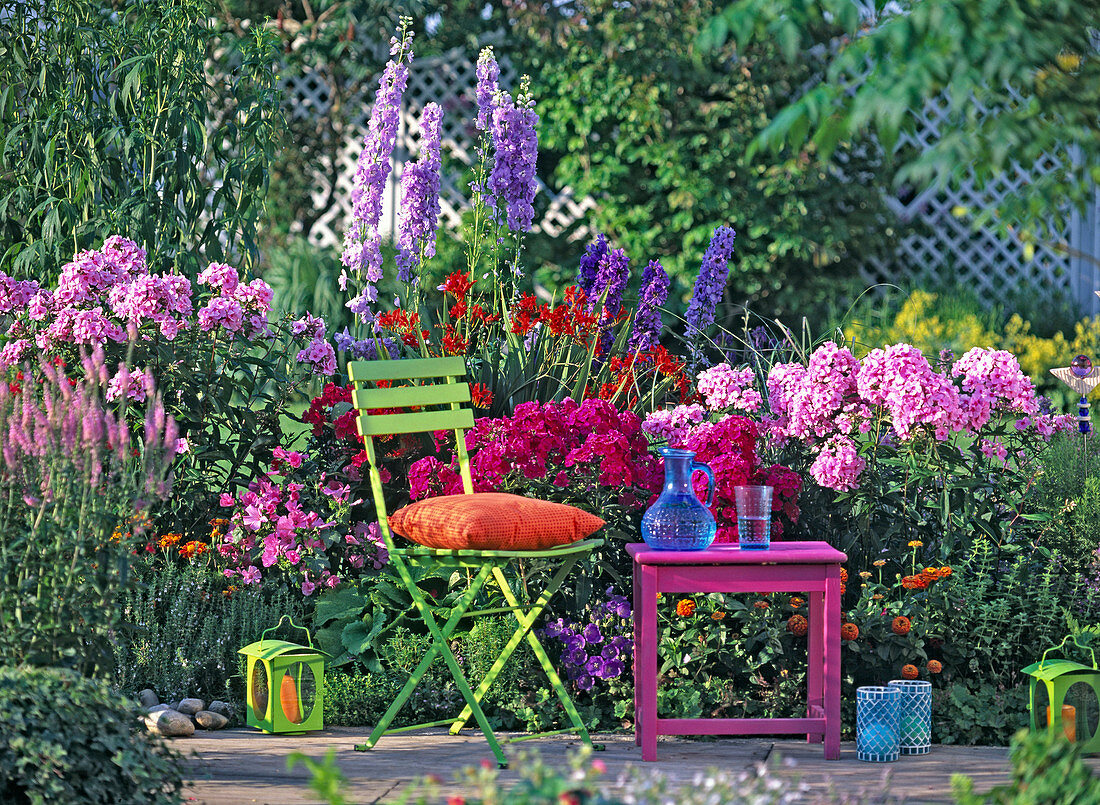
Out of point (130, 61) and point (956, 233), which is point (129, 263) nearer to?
point (130, 61)

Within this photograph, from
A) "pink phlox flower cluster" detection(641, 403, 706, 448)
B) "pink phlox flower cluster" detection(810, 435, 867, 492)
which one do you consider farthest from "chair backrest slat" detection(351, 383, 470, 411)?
"pink phlox flower cluster" detection(810, 435, 867, 492)

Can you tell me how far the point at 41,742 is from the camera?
221 cm

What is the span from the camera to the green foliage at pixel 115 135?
432 centimetres

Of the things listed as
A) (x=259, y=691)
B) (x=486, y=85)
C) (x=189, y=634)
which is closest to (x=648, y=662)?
(x=259, y=691)

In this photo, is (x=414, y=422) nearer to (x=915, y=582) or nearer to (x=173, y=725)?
(x=173, y=725)

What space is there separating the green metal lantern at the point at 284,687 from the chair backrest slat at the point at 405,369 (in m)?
0.71

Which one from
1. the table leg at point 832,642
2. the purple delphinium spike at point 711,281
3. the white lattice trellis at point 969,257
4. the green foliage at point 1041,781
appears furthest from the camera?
the white lattice trellis at point 969,257

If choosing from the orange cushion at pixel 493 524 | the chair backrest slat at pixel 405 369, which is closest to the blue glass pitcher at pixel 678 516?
the orange cushion at pixel 493 524

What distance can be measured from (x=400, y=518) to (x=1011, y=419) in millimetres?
1899

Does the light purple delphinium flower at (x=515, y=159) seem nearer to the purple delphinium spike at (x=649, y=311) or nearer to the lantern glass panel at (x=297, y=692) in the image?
the purple delphinium spike at (x=649, y=311)

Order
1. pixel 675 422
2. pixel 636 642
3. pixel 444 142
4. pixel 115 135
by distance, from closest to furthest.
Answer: pixel 636 642
pixel 675 422
pixel 115 135
pixel 444 142

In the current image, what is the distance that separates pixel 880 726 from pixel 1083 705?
Result: 1.70 feet

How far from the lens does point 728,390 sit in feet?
12.3

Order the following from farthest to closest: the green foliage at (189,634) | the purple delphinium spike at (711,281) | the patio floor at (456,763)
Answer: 1. the purple delphinium spike at (711,281)
2. the green foliage at (189,634)
3. the patio floor at (456,763)
